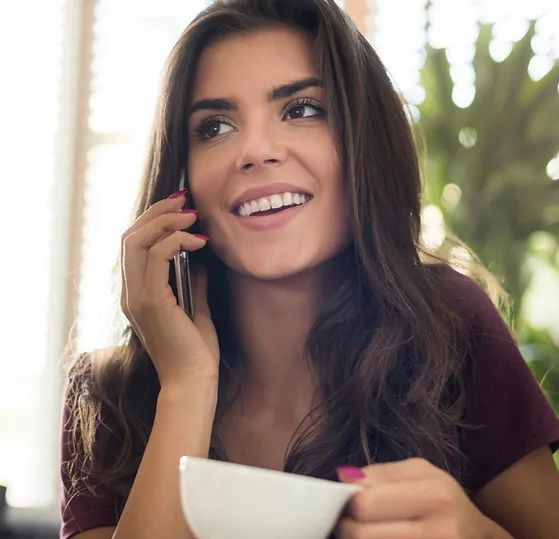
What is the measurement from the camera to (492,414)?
4.27 feet

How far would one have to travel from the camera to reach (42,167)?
4.19 m

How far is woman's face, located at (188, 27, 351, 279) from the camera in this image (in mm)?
1347

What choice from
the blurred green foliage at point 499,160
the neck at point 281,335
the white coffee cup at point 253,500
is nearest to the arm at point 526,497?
the neck at point 281,335

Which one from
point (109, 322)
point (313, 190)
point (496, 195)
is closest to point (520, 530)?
point (313, 190)

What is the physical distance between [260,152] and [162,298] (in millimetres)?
265

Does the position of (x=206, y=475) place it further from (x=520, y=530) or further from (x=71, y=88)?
(x=71, y=88)

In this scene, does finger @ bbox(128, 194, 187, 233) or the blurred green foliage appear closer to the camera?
finger @ bbox(128, 194, 187, 233)

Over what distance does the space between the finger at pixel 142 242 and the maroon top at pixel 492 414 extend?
34 centimetres

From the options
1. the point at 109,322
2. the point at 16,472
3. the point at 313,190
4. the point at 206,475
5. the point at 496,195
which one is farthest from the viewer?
the point at 16,472

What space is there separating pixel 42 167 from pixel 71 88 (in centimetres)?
41

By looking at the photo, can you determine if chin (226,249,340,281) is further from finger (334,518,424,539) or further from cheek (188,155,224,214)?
finger (334,518,424,539)

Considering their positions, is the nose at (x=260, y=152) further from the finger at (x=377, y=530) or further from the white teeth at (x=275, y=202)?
the finger at (x=377, y=530)

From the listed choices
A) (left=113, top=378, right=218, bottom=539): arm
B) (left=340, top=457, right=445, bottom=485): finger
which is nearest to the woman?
(left=113, top=378, right=218, bottom=539): arm

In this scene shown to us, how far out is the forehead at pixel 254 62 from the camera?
4.57 ft
